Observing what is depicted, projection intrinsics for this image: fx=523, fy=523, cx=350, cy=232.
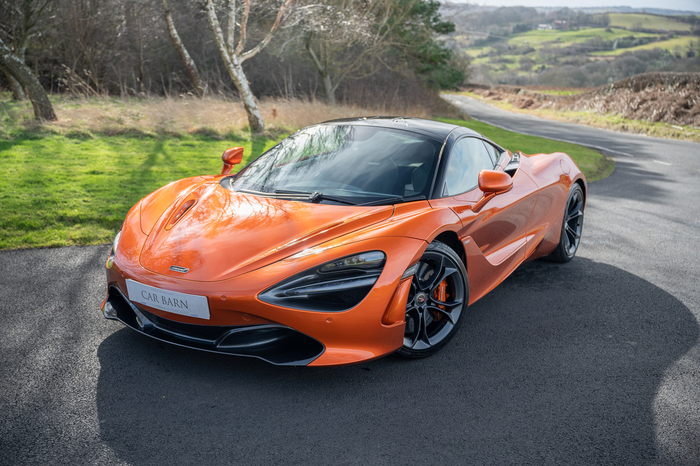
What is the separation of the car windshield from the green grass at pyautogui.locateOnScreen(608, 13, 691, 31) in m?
108

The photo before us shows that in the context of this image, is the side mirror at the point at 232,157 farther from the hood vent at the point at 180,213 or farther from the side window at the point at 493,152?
the side window at the point at 493,152

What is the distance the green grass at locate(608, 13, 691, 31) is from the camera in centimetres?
9212

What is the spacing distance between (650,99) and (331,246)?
28.5 m

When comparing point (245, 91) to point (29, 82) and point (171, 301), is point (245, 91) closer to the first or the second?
point (29, 82)

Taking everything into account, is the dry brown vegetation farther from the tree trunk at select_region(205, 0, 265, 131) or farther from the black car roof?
the black car roof

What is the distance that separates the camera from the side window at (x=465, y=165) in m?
3.53

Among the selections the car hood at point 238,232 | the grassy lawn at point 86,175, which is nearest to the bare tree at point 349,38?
the grassy lawn at point 86,175

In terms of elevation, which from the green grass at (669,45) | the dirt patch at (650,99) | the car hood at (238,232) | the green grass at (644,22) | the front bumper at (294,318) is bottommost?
the dirt patch at (650,99)

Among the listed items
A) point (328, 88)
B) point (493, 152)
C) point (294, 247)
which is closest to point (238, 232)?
point (294, 247)

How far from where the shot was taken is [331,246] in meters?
2.69

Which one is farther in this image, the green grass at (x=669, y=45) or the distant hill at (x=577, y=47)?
the green grass at (x=669, y=45)

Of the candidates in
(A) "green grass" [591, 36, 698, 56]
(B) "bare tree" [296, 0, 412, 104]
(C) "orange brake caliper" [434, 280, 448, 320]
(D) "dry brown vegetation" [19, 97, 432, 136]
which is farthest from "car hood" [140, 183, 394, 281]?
(A) "green grass" [591, 36, 698, 56]

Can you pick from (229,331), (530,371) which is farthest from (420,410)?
(229,331)

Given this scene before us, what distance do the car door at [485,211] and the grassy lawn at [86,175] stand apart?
3.46 meters
